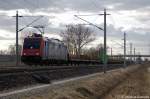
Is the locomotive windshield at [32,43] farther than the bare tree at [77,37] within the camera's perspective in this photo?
No

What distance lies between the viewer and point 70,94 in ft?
71.4

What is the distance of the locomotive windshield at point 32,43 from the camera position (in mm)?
50906

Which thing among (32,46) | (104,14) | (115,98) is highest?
(104,14)

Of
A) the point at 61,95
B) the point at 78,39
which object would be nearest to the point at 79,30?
the point at 78,39

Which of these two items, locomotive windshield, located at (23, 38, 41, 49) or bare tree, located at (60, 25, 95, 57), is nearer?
locomotive windshield, located at (23, 38, 41, 49)

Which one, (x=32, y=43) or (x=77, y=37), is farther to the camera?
(x=77, y=37)

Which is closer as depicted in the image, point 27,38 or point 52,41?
point 27,38

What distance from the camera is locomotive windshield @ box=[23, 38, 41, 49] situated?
50906 millimetres

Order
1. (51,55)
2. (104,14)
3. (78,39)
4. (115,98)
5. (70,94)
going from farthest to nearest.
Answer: (78,39)
(51,55)
(104,14)
(115,98)
(70,94)

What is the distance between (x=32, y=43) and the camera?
51312mm

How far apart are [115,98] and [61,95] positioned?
4.97 meters

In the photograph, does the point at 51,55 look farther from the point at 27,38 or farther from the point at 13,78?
the point at 13,78

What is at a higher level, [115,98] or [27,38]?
[27,38]

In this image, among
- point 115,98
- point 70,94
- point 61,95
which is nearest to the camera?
point 61,95
